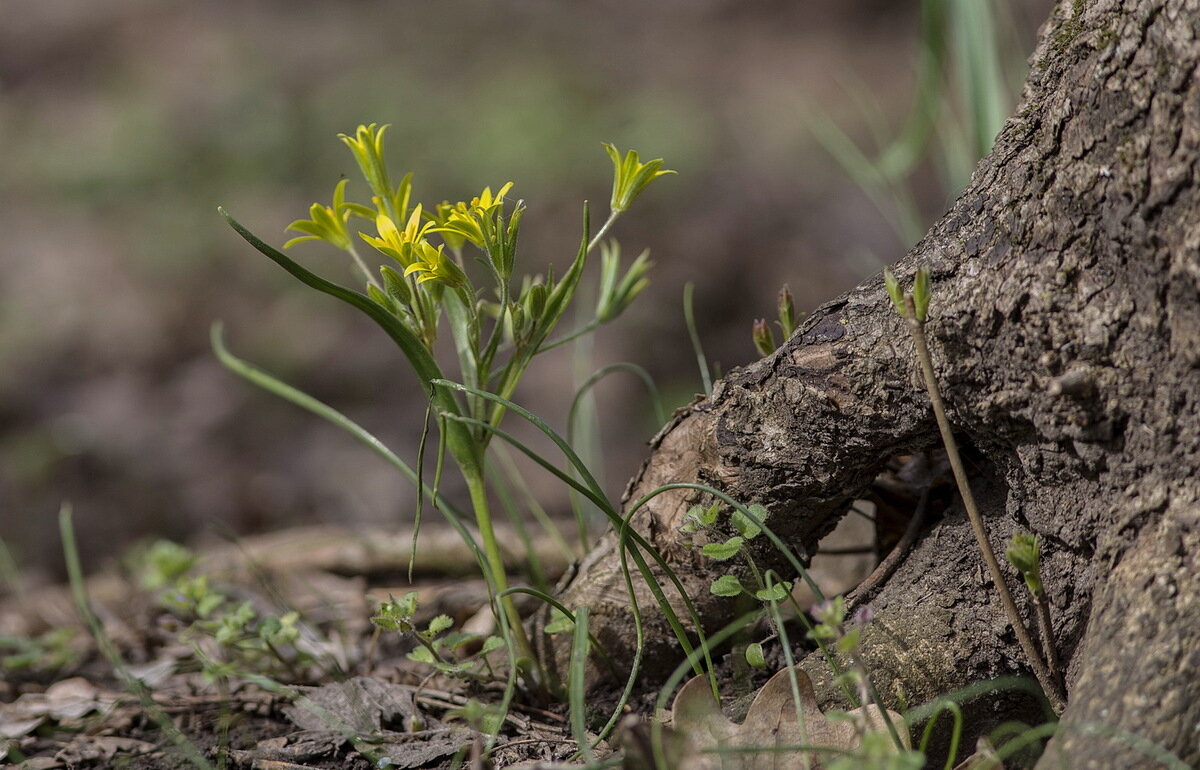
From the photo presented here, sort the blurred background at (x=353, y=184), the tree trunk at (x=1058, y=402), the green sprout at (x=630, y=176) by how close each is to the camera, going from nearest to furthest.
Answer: the tree trunk at (x=1058, y=402), the green sprout at (x=630, y=176), the blurred background at (x=353, y=184)

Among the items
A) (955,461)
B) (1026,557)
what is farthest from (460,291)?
(1026,557)

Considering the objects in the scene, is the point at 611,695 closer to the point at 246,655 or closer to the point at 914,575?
the point at 914,575

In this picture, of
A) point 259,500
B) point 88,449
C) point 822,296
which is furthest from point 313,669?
point 822,296

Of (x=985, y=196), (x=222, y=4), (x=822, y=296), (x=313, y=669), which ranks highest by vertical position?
(x=222, y=4)

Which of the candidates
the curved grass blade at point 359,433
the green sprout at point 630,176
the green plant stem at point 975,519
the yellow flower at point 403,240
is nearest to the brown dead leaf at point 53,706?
the curved grass blade at point 359,433

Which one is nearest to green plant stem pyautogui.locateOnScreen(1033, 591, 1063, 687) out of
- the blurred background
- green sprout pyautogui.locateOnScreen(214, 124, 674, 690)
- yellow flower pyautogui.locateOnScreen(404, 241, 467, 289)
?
green sprout pyautogui.locateOnScreen(214, 124, 674, 690)

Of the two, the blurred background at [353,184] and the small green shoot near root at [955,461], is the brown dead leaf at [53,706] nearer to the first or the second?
the blurred background at [353,184]
